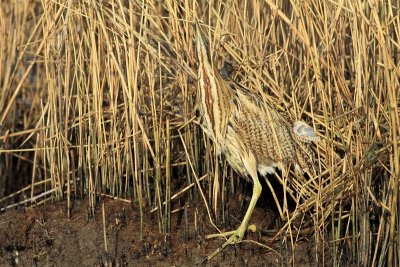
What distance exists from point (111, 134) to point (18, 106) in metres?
1.35

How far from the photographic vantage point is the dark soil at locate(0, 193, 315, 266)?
4.70 metres

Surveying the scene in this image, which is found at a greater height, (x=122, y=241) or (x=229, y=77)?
(x=229, y=77)

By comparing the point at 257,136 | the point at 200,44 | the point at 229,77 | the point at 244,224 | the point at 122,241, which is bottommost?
the point at 122,241

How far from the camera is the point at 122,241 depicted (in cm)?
486

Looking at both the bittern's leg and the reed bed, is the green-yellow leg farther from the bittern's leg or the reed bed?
the reed bed

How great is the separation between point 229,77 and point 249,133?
33 cm

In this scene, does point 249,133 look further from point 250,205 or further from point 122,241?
point 122,241

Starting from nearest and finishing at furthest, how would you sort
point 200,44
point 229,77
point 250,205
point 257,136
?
point 200,44, point 250,205, point 257,136, point 229,77

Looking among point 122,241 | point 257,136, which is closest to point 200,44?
point 257,136

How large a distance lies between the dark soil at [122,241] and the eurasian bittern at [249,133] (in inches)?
5.9

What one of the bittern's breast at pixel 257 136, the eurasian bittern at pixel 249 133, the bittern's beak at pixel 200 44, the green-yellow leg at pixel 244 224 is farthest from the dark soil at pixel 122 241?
the bittern's beak at pixel 200 44

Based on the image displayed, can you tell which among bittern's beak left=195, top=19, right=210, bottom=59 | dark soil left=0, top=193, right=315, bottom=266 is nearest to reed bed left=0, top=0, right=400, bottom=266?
dark soil left=0, top=193, right=315, bottom=266

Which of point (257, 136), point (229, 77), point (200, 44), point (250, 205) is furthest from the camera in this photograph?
point (229, 77)

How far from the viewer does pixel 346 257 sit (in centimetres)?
462
